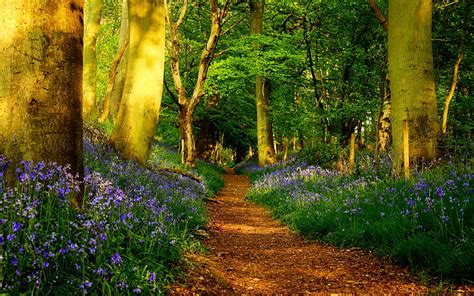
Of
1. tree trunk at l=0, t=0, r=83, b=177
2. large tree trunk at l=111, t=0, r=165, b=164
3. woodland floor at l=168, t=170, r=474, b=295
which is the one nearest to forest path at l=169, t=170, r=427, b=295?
woodland floor at l=168, t=170, r=474, b=295

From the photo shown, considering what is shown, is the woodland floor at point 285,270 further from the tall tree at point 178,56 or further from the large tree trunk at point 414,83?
the tall tree at point 178,56

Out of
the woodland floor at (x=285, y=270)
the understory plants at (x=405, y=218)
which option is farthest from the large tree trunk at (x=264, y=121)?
the woodland floor at (x=285, y=270)

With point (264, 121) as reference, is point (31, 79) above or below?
below

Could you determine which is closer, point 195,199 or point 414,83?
point 414,83

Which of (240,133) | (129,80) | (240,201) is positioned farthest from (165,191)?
(240,133)

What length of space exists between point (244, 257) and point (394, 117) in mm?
4768

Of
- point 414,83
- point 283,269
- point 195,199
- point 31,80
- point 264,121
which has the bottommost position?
point 283,269

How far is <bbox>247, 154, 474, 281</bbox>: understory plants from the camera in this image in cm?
401

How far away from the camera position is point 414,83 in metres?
7.99

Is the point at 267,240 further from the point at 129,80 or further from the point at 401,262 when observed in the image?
the point at 129,80

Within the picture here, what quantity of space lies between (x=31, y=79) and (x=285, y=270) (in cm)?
348

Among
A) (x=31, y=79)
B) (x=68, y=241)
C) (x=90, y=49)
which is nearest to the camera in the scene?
(x=68, y=241)

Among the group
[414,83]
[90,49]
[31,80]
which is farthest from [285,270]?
[90,49]

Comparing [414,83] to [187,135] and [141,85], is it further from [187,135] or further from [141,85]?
[187,135]
